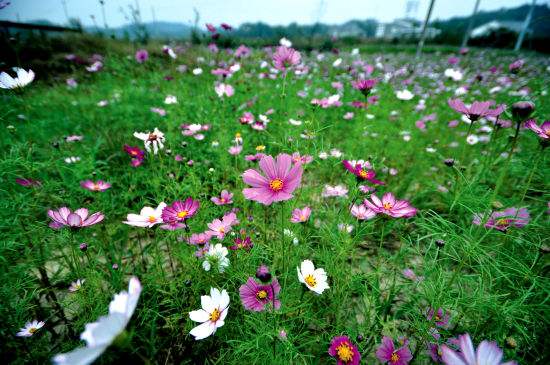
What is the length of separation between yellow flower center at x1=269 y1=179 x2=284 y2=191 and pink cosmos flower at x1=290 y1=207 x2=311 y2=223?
0.34m

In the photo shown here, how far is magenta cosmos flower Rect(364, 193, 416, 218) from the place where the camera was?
0.93 metres

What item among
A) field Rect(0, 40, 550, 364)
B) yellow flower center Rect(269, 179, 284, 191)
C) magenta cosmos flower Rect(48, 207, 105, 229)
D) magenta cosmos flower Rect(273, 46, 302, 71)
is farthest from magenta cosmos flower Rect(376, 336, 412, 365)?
magenta cosmos flower Rect(273, 46, 302, 71)

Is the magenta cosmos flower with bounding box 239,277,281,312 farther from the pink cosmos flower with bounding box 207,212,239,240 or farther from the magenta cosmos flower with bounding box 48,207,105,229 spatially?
the magenta cosmos flower with bounding box 48,207,105,229

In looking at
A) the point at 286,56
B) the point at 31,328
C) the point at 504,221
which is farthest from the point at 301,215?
the point at 31,328

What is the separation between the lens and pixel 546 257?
107cm

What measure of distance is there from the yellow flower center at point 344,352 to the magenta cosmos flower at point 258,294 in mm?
232

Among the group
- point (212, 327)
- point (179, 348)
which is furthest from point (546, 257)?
point (179, 348)

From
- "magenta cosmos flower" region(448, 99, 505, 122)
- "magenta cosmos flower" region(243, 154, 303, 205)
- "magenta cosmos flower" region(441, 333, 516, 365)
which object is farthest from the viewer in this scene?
"magenta cosmos flower" region(448, 99, 505, 122)

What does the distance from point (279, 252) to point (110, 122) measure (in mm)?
2724

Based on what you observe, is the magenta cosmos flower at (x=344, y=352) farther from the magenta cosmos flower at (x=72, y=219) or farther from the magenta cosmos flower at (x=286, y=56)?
the magenta cosmos flower at (x=286, y=56)

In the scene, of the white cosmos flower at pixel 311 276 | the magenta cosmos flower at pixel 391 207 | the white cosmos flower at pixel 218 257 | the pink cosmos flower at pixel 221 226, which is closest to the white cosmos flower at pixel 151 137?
the pink cosmos flower at pixel 221 226

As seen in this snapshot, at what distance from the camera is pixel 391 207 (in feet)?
3.36

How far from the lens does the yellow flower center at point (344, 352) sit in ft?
2.69

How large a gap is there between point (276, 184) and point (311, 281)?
366 mm
